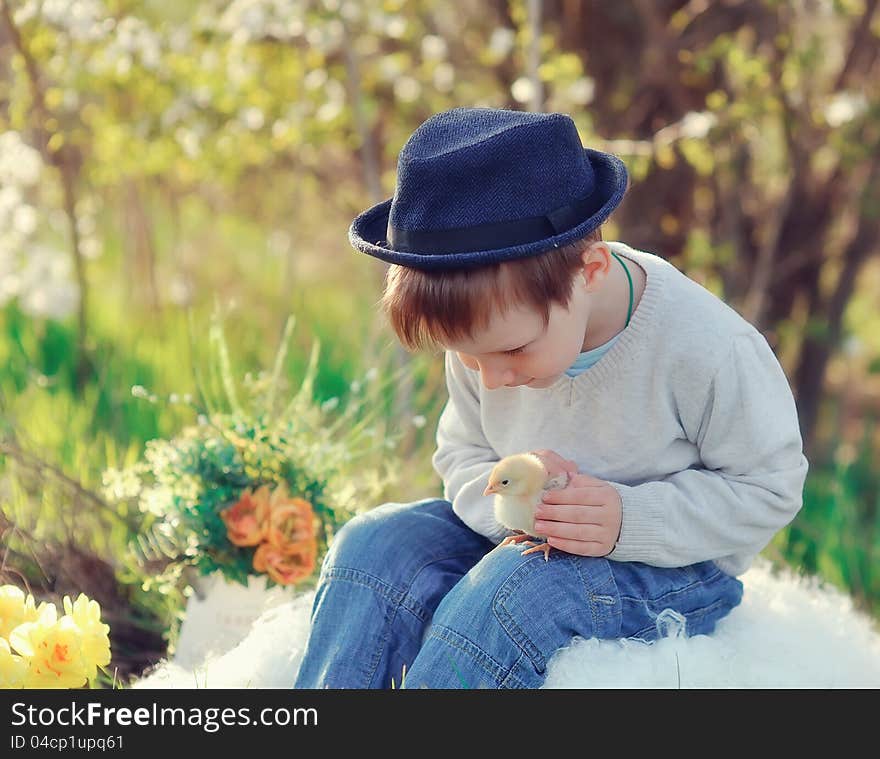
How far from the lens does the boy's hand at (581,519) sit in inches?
56.6

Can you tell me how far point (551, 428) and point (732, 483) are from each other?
280 mm

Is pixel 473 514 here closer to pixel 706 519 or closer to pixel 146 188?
pixel 706 519

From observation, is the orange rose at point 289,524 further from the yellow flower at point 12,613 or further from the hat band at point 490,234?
the hat band at point 490,234

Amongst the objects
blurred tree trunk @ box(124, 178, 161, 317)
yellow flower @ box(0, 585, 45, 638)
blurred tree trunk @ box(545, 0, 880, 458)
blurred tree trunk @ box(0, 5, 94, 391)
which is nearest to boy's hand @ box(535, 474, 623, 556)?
yellow flower @ box(0, 585, 45, 638)

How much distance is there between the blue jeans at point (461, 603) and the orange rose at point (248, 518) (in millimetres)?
285

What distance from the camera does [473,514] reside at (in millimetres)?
1635

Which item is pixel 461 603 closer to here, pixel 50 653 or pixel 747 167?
pixel 50 653

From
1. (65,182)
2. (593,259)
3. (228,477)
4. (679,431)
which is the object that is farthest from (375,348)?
(593,259)

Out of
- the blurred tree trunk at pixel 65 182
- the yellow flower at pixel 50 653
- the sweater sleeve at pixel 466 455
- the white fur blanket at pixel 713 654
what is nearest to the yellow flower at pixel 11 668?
the yellow flower at pixel 50 653

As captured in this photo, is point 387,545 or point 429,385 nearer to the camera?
point 387,545

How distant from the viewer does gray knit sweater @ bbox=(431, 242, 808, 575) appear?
1470mm

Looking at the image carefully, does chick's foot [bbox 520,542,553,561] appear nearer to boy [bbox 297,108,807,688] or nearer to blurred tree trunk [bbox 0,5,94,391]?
boy [bbox 297,108,807,688]
